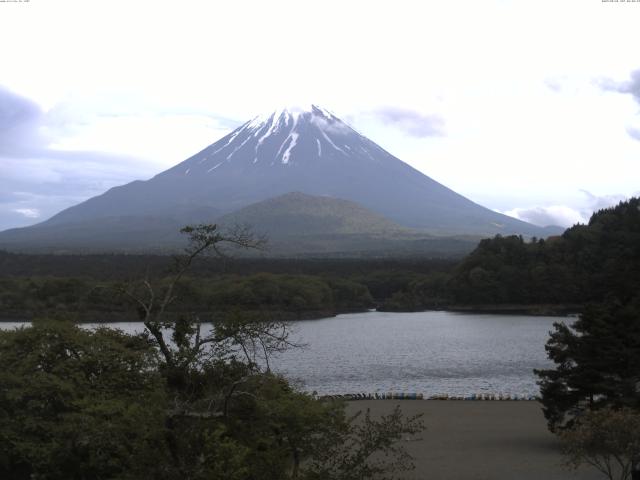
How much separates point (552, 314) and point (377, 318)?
1362 cm

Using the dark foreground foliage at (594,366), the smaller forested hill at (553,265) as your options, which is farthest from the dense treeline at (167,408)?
the smaller forested hill at (553,265)

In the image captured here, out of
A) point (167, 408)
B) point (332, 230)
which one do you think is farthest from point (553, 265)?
point (332, 230)

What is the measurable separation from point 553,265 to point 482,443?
54.6 m

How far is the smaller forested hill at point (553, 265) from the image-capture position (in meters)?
67.1

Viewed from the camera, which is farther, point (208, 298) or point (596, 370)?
point (208, 298)

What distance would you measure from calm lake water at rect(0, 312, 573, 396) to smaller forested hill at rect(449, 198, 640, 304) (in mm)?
9632

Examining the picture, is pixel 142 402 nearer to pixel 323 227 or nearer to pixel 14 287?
pixel 14 287

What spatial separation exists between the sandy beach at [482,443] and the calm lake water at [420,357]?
9.93 ft

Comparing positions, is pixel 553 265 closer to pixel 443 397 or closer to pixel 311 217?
pixel 443 397

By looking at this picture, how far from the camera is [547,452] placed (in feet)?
53.7

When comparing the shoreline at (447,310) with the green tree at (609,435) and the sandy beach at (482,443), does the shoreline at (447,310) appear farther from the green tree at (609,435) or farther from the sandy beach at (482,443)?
the green tree at (609,435)

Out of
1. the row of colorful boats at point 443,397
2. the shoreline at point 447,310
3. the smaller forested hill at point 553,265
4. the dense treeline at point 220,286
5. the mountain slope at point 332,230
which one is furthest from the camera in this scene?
the mountain slope at point 332,230

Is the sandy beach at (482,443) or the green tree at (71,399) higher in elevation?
the green tree at (71,399)

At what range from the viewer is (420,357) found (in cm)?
3666
